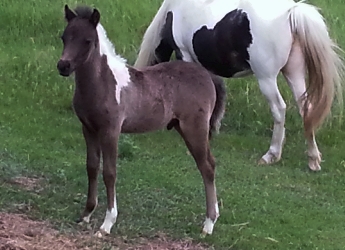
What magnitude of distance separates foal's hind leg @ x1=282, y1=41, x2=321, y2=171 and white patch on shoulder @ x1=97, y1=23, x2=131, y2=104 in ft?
9.61

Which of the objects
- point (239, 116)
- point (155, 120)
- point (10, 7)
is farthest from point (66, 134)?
point (10, 7)

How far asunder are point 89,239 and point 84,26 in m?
1.33

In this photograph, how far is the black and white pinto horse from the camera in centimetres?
714

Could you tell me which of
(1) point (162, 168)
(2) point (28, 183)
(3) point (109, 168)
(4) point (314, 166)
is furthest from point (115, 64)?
(4) point (314, 166)

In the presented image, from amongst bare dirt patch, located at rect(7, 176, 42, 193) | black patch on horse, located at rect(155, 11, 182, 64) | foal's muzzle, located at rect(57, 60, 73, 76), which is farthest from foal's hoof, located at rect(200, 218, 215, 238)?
black patch on horse, located at rect(155, 11, 182, 64)

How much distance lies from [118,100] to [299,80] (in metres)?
3.23

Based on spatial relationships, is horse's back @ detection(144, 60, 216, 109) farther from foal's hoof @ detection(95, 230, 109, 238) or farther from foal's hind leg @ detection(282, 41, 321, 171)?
foal's hind leg @ detection(282, 41, 321, 171)

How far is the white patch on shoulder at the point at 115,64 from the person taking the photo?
4643 millimetres

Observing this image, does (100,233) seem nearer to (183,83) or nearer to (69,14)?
(183,83)

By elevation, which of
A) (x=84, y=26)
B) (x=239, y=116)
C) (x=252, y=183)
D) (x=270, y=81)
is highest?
(x=84, y=26)

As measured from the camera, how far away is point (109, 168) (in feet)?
15.3

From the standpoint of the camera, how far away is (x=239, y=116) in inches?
Result: 363

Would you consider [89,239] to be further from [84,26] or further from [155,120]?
[84,26]

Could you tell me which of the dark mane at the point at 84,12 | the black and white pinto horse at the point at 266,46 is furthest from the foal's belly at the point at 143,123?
the black and white pinto horse at the point at 266,46
